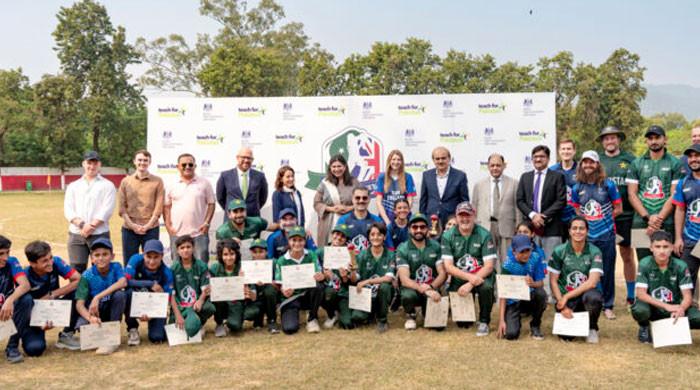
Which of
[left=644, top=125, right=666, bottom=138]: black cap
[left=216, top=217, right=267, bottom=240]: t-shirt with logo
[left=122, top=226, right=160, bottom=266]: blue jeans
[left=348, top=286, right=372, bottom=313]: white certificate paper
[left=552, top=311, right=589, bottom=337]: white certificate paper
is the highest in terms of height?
[left=644, top=125, right=666, bottom=138]: black cap

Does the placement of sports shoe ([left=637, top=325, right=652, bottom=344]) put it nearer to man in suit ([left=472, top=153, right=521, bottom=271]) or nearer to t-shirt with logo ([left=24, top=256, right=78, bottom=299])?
man in suit ([left=472, top=153, right=521, bottom=271])

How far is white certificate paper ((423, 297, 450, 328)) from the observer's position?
5734 millimetres

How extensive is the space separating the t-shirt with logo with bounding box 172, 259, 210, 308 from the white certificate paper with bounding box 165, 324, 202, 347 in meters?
0.32

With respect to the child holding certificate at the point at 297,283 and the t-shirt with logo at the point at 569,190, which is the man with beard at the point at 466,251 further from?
the child holding certificate at the point at 297,283

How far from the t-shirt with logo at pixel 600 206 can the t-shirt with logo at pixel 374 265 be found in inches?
89.2

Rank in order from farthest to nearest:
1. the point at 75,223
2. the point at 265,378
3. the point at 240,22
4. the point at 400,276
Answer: the point at 240,22 < the point at 75,223 < the point at 400,276 < the point at 265,378

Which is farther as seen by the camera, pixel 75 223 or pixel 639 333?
pixel 75 223

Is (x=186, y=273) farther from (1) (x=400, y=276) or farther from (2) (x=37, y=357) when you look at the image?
(1) (x=400, y=276)

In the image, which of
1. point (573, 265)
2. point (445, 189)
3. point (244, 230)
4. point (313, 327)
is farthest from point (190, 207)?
point (573, 265)

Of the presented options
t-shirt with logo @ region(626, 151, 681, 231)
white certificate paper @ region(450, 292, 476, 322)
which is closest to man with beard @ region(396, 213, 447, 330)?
white certificate paper @ region(450, 292, 476, 322)

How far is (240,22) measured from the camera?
44781 millimetres

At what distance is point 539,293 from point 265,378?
2.85 metres

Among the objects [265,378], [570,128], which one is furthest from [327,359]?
[570,128]

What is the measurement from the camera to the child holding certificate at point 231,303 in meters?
5.87
